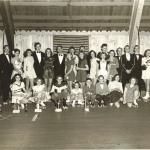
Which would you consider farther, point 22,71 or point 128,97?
point 22,71

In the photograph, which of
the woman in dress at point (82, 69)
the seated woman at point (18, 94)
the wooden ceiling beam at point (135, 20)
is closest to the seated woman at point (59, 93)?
the seated woman at point (18, 94)

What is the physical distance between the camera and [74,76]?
10.4 meters

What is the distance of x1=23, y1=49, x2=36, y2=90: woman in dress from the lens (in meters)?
10.2

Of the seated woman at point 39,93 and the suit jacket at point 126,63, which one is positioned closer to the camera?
the seated woman at point 39,93

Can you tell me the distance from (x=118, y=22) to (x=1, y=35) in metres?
3.21

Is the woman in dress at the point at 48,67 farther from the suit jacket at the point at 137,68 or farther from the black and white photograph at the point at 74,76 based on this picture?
the suit jacket at the point at 137,68

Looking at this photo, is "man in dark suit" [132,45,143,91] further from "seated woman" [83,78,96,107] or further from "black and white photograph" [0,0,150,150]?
"seated woman" [83,78,96,107]

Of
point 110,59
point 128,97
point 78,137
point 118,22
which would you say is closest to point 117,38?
point 118,22

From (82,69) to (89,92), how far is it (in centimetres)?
79

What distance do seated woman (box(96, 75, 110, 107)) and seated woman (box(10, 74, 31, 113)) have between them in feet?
5.03

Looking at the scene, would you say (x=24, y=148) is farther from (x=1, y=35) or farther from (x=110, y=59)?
(x=1, y=35)

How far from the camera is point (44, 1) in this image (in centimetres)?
1070

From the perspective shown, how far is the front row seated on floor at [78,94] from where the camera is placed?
9430mm

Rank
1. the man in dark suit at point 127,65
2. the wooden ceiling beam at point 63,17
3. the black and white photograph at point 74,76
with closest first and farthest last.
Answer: the black and white photograph at point 74,76
the man in dark suit at point 127,65
the wooden ceiling beam at point 63,17
